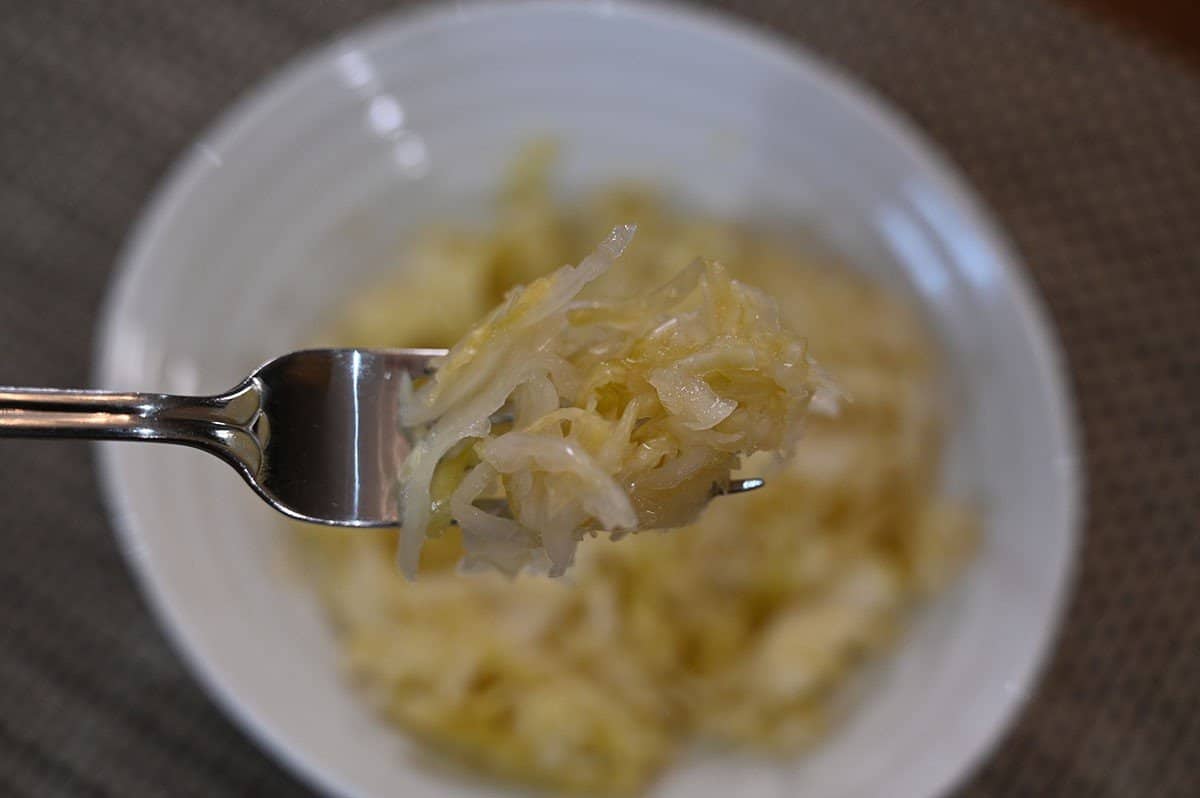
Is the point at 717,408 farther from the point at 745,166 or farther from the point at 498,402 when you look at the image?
the point at 745,166

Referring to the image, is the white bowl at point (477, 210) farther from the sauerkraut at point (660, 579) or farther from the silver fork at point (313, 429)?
the silver fork at point (313, 429)

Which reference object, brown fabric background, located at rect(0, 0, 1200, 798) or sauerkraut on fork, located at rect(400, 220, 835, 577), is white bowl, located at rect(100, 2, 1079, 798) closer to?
brown fabric background, located at rect(0, 0, 1200, 798)

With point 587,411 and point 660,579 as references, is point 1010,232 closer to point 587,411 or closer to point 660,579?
point 660,579

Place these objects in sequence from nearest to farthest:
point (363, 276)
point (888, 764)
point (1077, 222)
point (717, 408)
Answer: point (717, 408) → point (888, 764) → point (363, 276) → point (1077, 222)

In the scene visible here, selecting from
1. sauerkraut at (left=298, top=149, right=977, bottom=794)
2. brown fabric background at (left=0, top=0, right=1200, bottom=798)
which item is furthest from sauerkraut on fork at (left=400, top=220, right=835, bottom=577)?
brown fabric background at (left=0, top=0, right=1200, bottom=798)

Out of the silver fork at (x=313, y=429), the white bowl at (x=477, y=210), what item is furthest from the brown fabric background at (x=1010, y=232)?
the silver fork at (x=313, y=429)

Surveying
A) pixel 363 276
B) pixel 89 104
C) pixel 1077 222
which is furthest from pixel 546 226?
pixel 1077 222

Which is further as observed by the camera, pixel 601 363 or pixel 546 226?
pixel 546 226

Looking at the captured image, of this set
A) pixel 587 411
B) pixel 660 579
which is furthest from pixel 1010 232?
pixel 587 411
